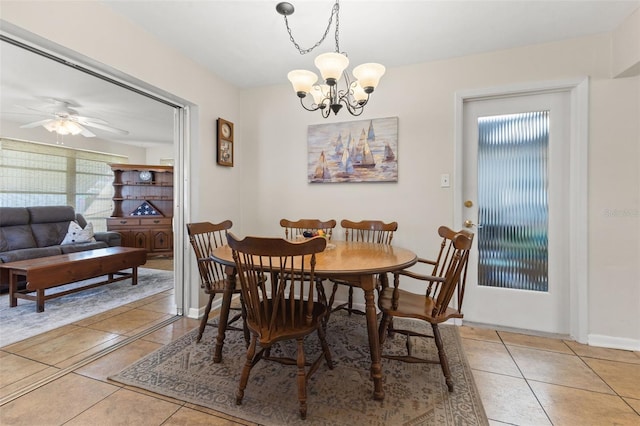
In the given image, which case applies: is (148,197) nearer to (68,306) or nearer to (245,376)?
(68,306)

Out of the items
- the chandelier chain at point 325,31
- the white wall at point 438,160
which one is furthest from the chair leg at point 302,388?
the chandelier chain at point 325,31

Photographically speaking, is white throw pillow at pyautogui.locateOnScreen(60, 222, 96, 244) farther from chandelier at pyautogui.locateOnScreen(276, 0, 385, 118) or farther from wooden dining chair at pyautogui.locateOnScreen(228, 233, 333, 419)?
chandelier at pyautogui.locateOnScreen(276, 0, 385, 118)

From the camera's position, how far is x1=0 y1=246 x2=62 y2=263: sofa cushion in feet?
11.2

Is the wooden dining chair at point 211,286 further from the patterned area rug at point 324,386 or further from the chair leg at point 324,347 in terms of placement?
the chair leg at point 324,347

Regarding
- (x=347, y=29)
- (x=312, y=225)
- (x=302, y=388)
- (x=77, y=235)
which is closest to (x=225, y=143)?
(x=312, y=225)

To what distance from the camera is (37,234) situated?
416 centimetres

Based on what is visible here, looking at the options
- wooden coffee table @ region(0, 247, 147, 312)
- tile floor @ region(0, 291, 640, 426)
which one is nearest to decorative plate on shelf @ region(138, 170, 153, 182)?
wooden coffee table @ region(0, 247, 147, 312)

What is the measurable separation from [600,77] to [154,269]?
5770mm

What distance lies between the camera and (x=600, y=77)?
2.28 m

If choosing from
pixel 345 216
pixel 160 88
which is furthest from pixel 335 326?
pixel 160 88

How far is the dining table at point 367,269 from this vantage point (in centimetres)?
154

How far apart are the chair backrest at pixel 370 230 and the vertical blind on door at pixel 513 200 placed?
81cm

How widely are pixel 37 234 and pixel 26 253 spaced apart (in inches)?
28.7

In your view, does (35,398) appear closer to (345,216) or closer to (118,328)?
(118,328)
